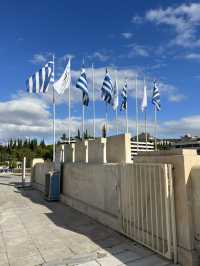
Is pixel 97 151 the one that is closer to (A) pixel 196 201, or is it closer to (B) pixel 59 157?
(B) pixel 59 157

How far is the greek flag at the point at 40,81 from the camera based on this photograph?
16.3 m

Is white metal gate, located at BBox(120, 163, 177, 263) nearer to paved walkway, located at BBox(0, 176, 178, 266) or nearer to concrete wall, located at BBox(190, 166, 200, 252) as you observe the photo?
paved walkway, located at BBox(0, 176, 178, 266)

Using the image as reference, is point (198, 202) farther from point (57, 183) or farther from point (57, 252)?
point (57, 183)

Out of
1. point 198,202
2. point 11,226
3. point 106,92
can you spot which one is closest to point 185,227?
point 198,202

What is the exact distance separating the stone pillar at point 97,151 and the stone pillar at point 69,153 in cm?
217

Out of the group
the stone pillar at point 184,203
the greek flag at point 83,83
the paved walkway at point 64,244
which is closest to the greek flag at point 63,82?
the greek flag at point 83,83

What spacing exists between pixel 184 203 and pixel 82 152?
7350 millimetres

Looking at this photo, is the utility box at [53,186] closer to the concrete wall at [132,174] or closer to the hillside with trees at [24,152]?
the concrete wall at [132,174]

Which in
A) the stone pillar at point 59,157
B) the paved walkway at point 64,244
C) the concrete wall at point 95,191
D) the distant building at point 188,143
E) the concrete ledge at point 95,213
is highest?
the distant building at point 188,143

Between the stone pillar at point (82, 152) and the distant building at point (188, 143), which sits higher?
the distant building at point (188, 143)

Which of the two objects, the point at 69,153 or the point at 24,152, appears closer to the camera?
the point at 69,153

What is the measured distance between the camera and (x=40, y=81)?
16.3 meters

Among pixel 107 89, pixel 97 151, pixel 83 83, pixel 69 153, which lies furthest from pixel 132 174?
pixel 107 89

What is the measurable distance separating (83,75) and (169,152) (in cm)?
1145
